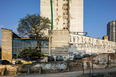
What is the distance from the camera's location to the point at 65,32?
107 feet

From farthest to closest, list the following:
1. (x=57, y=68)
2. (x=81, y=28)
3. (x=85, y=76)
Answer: (x=81, y=28)
(x=57, y=68)
(x=85, y=76)

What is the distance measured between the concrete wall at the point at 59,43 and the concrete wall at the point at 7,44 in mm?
12332

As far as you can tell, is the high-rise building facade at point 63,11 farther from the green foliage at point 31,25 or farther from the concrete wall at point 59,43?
the green foliage at point 31,25

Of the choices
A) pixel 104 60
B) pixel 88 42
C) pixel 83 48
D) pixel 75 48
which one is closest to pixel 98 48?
pixel 88 42

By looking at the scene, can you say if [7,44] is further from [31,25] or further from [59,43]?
[59,43]

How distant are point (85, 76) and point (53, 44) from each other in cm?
1984

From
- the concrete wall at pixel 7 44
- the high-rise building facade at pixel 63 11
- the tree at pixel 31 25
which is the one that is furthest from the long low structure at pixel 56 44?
the high-rise building facade at pixel 63 11

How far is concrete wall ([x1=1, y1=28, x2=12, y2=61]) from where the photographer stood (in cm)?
2858

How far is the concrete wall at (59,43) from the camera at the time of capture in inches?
1270

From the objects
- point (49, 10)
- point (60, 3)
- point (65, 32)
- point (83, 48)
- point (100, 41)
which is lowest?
point (83, 48)

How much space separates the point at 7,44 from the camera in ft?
94.5

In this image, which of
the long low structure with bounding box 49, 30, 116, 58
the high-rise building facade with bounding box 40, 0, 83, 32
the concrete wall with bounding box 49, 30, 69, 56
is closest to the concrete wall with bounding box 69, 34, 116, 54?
the long low structure with bounding box 49, 30, 116, 58

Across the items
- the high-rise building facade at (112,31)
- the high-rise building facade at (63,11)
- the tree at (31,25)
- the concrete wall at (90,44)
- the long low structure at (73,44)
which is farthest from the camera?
the high-rise building facade at (112,31)

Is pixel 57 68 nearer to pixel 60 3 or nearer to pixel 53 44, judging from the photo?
pixel 53 44
